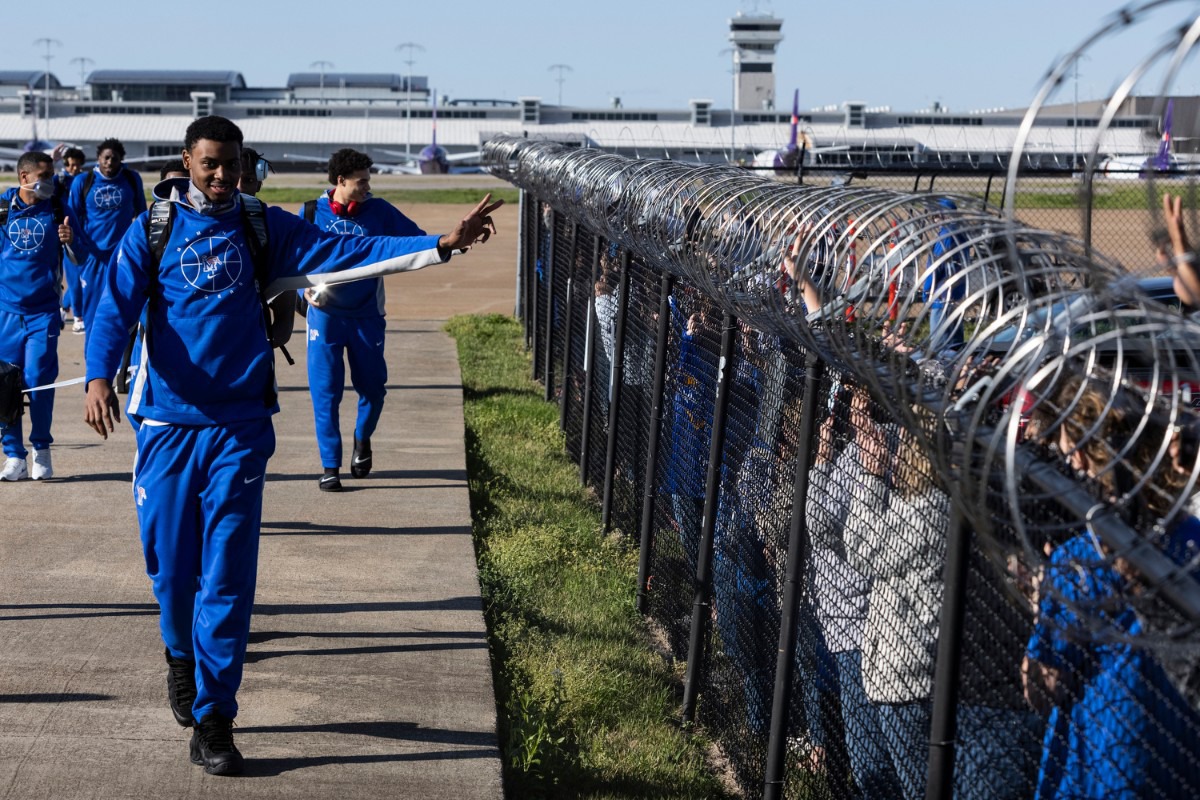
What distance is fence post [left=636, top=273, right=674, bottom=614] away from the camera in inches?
254

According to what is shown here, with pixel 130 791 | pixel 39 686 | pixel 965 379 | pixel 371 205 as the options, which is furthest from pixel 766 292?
pixel 371 205

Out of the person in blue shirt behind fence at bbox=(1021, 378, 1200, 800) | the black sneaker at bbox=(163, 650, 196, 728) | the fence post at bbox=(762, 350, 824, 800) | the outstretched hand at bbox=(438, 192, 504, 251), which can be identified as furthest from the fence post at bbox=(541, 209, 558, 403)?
the person in blue shirt behind fence at bbox=(1021, 378, 1200, 800)

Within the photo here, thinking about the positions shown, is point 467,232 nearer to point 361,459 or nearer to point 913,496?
point 913,496

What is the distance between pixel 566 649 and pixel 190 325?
233cm

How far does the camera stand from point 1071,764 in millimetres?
2748

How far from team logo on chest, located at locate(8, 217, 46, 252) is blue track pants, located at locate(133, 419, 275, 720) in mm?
4767

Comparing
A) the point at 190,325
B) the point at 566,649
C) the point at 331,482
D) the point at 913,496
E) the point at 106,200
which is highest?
the point at 106,200

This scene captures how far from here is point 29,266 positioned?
28.9 ft

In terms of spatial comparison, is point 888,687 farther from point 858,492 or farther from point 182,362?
point 182,362

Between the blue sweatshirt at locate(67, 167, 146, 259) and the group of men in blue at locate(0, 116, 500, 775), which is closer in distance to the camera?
the group of men in blue at locate(0, 116, 500, 775)

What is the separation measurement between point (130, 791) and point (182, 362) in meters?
1.33

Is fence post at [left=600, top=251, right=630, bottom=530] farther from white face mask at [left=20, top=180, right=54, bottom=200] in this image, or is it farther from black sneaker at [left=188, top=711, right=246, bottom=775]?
white face mask at [left=20, top=180, right=54, bottom=200]

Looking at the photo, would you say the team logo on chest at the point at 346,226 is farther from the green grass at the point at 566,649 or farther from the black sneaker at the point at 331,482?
the green grass at the point at 566,649

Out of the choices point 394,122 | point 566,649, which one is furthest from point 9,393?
point 394,122
